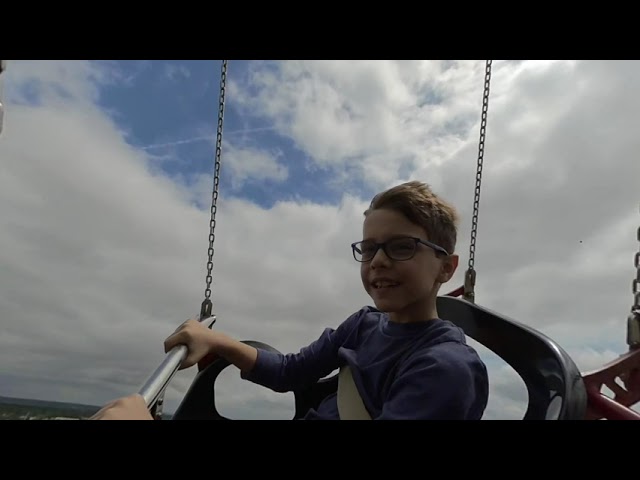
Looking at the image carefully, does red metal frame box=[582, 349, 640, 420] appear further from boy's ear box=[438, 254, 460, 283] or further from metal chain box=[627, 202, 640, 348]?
boy's ear box=[438, 254, 460, 283]

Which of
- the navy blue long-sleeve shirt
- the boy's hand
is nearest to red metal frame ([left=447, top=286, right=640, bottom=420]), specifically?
the navy blue long-sleeve shirt

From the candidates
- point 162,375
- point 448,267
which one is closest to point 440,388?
point 448,267

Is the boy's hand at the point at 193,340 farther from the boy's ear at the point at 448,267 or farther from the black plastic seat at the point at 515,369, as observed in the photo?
the boy's ear at the point at 448,267

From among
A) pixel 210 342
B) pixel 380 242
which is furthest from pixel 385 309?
pixel 210 342

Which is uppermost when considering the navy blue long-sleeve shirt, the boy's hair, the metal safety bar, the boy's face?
the boy's hair

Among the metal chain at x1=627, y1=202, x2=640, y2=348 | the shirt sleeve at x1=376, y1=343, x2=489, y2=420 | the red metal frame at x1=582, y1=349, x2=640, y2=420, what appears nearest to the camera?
the shirt sleeve at x1=376, y1=343, x2=489, y2=420

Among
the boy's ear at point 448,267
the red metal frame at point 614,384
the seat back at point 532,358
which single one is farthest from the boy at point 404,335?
the red metal frame at point 614,384

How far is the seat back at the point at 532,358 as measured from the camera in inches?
27.7

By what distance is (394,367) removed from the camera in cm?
79

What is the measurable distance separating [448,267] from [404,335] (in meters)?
0.16

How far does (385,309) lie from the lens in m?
0.83

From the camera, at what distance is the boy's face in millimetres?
816
